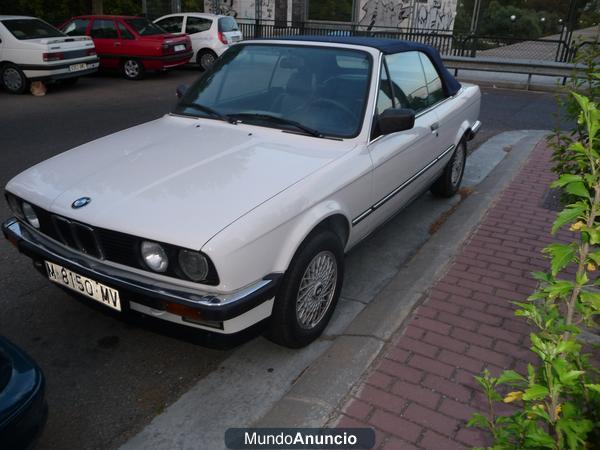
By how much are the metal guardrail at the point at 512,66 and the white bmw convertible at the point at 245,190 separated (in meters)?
11.8

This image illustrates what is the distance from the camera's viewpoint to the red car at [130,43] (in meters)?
13.6

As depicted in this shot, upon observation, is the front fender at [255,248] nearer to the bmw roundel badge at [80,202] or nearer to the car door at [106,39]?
the bmw roundel badge at [80,202]

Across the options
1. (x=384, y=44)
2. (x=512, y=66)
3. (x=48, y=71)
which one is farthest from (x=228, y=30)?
(x=384, y=44)

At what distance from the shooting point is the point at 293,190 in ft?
9.26

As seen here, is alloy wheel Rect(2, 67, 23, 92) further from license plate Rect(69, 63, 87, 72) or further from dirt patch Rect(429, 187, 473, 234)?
dirt patch Rect(429, 187, 473, 234)

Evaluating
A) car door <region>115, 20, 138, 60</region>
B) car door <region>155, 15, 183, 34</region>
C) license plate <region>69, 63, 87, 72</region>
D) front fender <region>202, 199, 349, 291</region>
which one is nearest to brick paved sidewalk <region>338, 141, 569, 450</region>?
front fender <region>202, 199, 349, 291</region>

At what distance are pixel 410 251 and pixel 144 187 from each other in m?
2.55

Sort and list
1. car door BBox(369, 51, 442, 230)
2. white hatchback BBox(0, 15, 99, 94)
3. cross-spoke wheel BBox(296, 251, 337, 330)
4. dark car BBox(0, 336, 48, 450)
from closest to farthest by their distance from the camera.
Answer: dark car BBox(0, 336, 48, 450), cross-spoke wheel BBox(296, 251, 337, 330), car door BBox(369, 51, 442, 230), white hatchback BBox(0, 15, 99, 94)

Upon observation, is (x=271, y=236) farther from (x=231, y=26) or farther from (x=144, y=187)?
(x=231, y=26)

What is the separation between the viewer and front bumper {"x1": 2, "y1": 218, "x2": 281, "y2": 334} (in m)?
2.47

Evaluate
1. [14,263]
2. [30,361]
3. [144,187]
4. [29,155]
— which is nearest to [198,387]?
[30,361]

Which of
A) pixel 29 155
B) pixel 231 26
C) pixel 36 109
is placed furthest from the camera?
pixel 231 26

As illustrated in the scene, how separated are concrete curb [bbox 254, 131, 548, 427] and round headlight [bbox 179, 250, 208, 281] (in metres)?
0.79

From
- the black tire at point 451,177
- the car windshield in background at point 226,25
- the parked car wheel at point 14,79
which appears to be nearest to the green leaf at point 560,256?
the black tire at point 451,177
